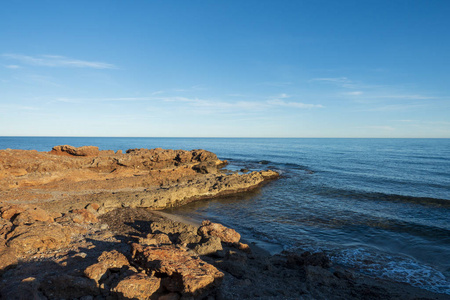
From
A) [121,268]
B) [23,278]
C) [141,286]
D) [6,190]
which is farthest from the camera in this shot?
[6,190]

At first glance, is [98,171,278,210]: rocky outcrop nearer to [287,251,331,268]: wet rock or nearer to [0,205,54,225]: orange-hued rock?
[0,205,54,225]: orange-hued rock

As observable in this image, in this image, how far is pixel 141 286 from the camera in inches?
226

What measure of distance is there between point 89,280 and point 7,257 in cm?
315

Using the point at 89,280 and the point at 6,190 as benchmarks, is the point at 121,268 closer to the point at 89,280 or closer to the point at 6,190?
the point at 89,280

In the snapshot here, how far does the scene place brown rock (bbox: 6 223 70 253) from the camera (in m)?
8.23

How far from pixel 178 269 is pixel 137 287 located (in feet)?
3.39

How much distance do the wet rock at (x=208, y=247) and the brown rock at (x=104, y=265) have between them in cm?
276

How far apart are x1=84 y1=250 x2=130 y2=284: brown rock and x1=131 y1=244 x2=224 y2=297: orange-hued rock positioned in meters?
0.39

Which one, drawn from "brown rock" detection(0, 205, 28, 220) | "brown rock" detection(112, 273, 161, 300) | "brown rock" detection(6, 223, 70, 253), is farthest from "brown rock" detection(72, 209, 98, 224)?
"brown rock" detection(112, 273, 161, 300)

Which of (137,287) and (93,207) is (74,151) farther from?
(137,287)

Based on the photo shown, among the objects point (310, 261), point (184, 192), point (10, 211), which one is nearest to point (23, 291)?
point (10, 211)

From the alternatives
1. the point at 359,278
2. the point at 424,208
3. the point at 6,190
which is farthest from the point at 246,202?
the point at 6,190

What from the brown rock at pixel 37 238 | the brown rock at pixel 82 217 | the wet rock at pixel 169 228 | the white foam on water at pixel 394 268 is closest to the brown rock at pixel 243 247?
the wet rock at pixel 169 228

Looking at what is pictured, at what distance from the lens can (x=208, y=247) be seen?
9.19 meters
